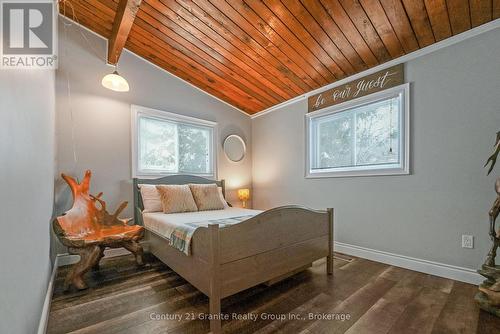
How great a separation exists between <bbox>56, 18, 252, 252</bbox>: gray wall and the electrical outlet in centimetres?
385

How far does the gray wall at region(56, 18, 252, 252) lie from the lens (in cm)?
259

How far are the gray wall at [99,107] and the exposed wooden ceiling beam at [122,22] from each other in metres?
0.33

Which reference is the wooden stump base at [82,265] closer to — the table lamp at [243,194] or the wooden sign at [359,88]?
the table lamp at [243,194]

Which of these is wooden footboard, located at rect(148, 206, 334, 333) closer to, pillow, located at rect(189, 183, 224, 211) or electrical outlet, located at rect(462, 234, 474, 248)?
pillow, located at rect(189, 183, 224, 211)

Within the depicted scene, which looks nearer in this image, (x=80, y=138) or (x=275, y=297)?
(x=275, y=297)

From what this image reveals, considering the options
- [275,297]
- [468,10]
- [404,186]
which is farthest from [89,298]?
[468,10]

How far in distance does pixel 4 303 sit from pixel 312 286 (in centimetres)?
199

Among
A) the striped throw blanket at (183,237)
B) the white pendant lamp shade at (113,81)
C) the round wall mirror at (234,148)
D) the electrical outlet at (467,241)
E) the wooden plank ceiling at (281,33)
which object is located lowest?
the electrical outlet at (467,241)

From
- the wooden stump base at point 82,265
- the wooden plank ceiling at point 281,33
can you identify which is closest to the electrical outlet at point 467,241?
the wooden plank ceiling at point 281,33

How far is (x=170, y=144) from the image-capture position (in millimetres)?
3441

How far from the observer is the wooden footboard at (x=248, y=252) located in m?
1.41

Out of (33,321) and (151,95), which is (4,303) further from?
(151,95)

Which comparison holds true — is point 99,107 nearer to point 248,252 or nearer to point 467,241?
point 248,252

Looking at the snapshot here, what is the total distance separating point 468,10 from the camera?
186cm
